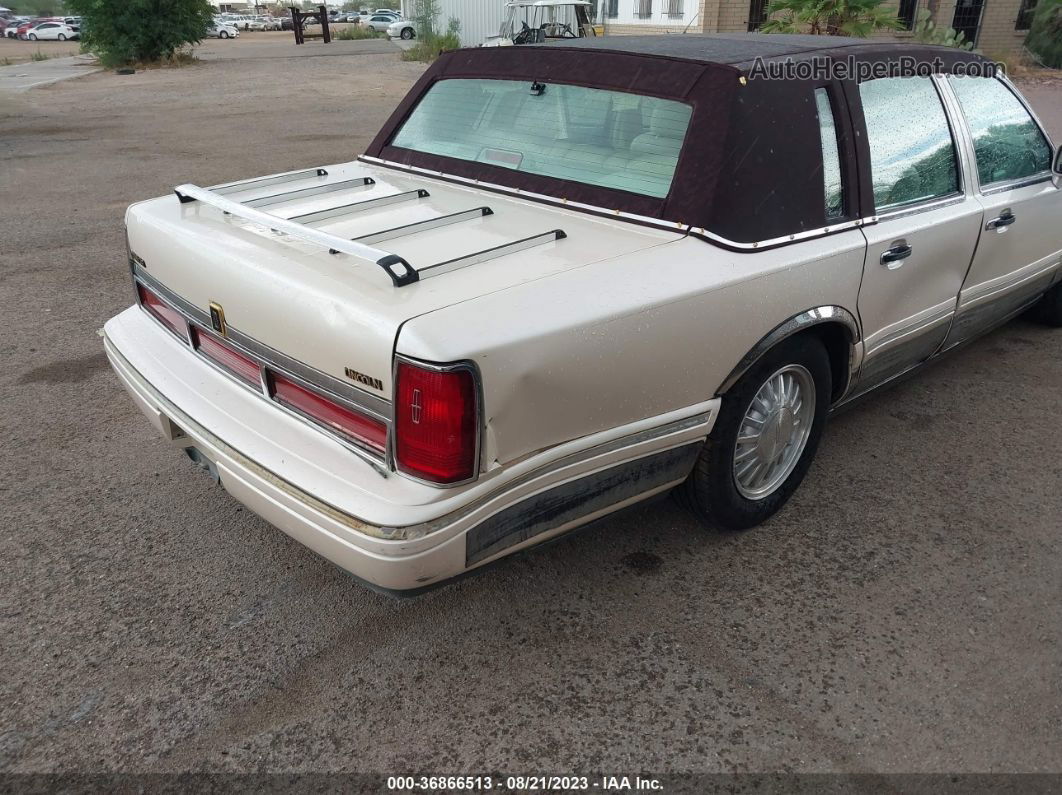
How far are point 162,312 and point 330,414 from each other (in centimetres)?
109

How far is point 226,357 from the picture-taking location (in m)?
2.61

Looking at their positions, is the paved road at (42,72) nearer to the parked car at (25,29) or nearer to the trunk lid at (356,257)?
the trunk lid at (356,257)

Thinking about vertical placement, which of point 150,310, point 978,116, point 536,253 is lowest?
point 150,310

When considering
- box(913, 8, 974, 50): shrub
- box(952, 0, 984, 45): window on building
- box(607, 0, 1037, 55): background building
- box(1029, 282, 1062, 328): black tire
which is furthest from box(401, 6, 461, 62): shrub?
box(1029, 282, 1062, 328): black tire

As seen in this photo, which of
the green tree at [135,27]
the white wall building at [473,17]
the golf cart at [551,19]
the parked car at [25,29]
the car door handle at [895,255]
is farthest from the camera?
the parked car at [25,29]

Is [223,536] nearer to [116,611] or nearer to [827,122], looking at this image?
[116,611]

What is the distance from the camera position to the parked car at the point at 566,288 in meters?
2.08

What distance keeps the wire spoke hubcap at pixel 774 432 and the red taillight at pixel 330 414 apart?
121 cm

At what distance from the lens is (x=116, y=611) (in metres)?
2.68

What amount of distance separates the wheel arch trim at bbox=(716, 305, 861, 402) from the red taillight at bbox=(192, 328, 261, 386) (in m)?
1.40

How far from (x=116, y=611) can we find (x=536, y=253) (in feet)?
5.71

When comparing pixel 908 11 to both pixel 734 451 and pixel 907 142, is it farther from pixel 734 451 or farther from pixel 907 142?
pixel 734 451

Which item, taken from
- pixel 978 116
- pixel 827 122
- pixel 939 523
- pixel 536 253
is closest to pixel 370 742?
pixel 536 253

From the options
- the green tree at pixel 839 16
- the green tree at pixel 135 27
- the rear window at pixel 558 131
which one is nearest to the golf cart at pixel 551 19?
the green tree at pixel 839 16
